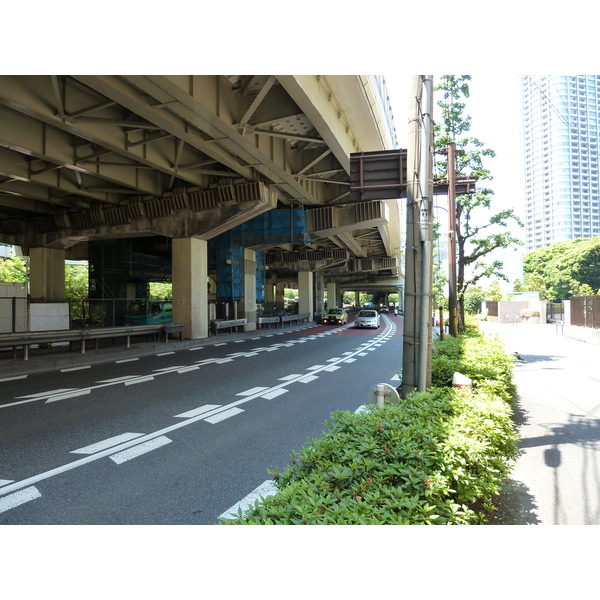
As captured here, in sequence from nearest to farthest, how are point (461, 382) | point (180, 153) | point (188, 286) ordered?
point (461, 382) → point (180, 153) → point (188, 286)

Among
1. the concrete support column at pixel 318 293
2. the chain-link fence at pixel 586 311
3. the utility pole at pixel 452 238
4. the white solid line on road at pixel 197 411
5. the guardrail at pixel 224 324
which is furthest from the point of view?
the concrete support column at pixel 318 293

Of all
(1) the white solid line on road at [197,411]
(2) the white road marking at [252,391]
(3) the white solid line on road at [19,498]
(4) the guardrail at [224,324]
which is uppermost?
(4) the guardrail at [224,324]

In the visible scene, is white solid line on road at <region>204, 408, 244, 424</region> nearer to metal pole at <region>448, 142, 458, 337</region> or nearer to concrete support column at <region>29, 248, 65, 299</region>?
metal pole at <region>448, 142, 458, 337</region>

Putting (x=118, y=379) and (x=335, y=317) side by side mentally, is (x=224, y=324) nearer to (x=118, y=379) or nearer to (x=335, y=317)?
(x=118, y=379)

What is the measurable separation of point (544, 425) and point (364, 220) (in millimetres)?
16859

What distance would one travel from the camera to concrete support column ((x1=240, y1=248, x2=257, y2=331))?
25172 mm

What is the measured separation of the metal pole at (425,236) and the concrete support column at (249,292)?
20.1 metres

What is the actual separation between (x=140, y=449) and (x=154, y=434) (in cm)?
57

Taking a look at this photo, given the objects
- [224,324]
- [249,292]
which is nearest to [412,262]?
[224,324]

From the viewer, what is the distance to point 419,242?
5578 millimetres

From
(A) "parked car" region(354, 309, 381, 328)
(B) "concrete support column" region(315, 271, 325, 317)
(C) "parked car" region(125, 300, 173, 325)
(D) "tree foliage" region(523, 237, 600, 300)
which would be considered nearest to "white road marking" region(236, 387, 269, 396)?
(C) "parked car" region(125, 300, 173, 325)

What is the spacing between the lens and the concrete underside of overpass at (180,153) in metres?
9.63

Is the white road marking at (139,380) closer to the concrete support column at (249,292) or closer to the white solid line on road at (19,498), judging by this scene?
the white solid line on road at (19,498)

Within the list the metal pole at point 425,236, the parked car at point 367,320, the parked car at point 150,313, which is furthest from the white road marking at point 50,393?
the parked car at point 367,320
